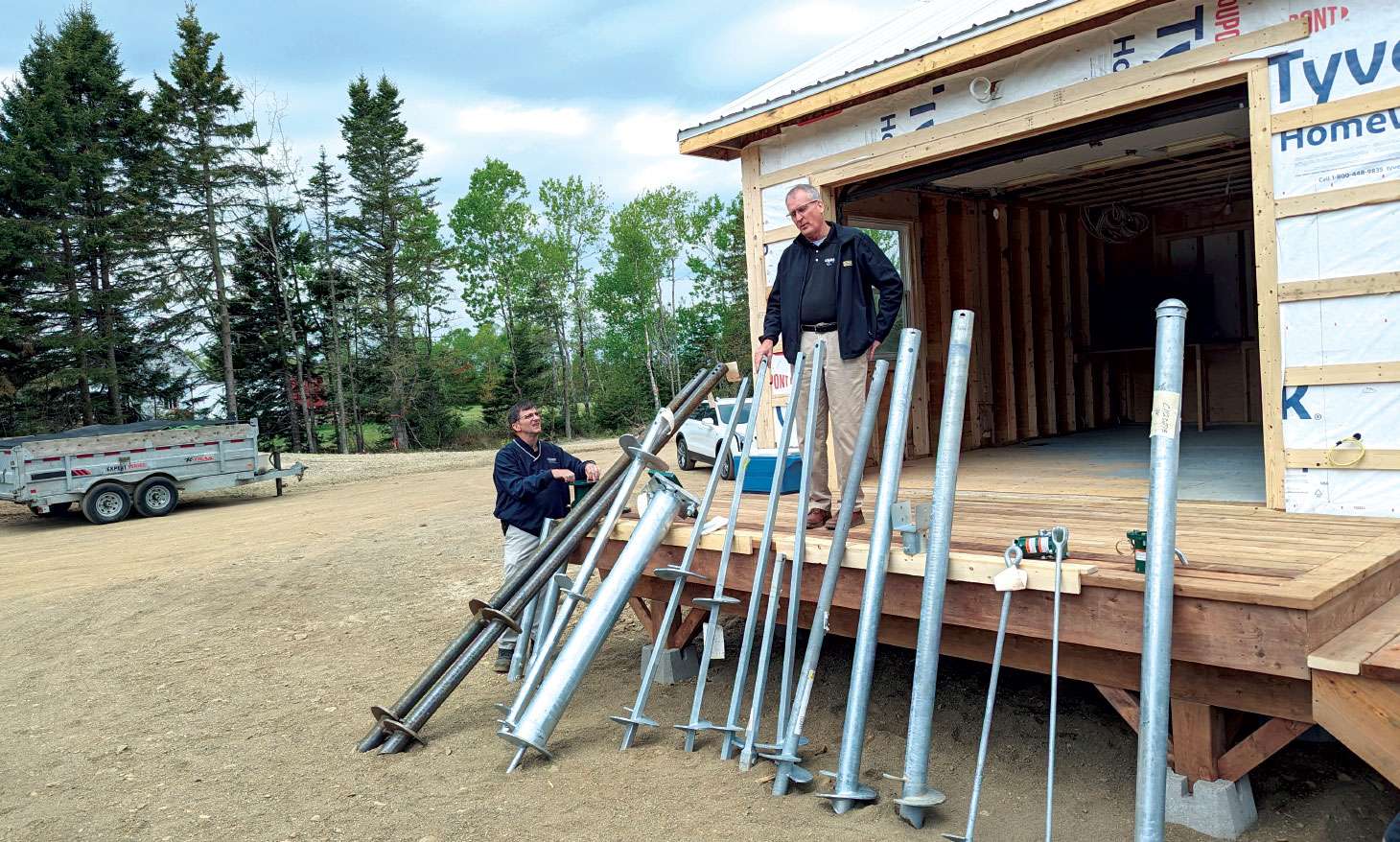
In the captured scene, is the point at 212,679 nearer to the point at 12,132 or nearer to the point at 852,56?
the point at 852,56

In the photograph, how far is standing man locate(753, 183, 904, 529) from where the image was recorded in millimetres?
4324

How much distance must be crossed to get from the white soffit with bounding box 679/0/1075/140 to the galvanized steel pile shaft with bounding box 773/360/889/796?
2.48 meters

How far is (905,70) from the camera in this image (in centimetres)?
581

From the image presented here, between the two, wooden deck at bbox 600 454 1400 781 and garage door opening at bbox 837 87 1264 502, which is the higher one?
garage door opening at bbox 837 87 1264 502

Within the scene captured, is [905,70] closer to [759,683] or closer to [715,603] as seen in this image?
[715,603]

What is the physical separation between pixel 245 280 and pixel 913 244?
2349 cm

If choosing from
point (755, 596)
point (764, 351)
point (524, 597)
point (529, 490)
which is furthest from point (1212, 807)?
point (529, 490)

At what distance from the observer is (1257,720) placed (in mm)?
3518

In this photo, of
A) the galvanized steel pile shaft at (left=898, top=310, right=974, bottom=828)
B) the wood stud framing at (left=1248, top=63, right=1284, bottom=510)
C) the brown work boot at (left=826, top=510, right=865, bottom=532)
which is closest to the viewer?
the galvanized steel pile shaft at (left=898, top=310, right=974, bottom=828)

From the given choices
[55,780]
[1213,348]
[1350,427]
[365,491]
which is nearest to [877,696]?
[1350,427]

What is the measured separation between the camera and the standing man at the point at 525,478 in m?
5.41

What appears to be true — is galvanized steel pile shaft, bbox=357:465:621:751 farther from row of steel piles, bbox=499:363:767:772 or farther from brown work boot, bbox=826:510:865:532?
brown work boot, bbox=826:510:865:532

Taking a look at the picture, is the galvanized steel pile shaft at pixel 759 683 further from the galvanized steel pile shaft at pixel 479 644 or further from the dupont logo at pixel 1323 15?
the dupont logo at pixel 1323 15

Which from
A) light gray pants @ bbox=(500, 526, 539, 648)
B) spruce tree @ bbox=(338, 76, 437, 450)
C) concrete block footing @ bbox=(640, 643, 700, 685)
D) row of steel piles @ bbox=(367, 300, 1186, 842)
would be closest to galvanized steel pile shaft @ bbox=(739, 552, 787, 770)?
row of steel piles @ bbox=(367, 300, 1186, 842)
